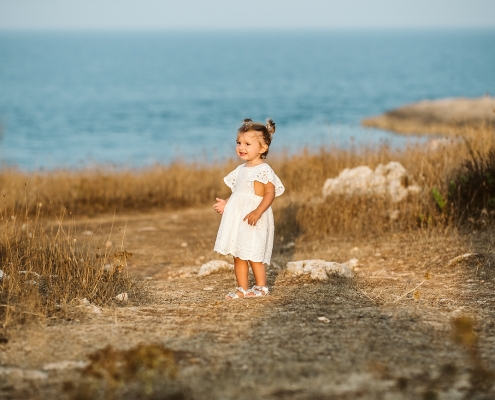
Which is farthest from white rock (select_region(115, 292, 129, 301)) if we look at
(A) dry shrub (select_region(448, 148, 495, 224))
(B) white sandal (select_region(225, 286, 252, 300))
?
(A) dry shrub (select_region(448, 148, 495, 224))

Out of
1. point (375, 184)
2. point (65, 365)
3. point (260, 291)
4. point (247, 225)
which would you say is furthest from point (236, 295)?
point (375, 184)

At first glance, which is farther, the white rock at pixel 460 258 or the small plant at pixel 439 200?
the small plant at pixel 439 200

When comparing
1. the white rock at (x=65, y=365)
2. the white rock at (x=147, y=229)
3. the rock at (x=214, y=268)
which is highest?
the white rock at (x=65, y=365)

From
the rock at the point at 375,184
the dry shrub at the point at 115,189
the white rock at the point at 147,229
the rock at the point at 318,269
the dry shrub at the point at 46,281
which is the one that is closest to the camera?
the dry shrub at the point at 46,281

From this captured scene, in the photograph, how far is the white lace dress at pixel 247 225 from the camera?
228 inches

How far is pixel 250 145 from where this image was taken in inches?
230

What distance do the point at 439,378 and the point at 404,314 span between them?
1309 millimetres

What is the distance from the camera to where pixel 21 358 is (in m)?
4.16

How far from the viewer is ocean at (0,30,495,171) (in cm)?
3161

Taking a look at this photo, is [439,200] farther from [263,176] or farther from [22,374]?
[22,374]

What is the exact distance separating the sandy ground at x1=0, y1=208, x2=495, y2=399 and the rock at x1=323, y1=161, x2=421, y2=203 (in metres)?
2.69

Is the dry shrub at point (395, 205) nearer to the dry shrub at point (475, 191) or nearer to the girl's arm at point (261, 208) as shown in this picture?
the dry shrub at point (475, 191)

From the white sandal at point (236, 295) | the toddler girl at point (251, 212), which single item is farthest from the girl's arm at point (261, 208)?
the white sandal at point (236, 295)

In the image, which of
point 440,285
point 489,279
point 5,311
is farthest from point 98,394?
point 489,279
